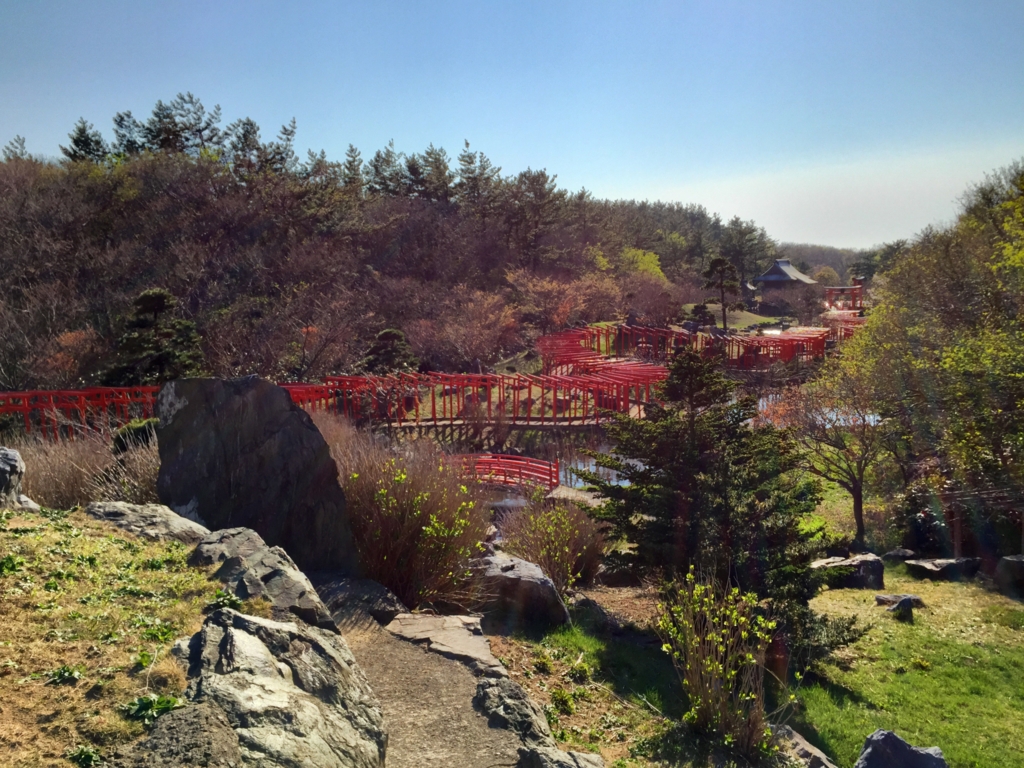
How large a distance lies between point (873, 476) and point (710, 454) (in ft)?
38.2

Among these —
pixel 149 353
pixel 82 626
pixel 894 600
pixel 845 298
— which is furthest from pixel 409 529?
pixel 845 298

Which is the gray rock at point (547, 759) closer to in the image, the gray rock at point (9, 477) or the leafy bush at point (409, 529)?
the leafy bush at point (409, 529)

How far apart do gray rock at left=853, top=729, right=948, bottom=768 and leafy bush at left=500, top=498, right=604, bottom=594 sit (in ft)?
11.6

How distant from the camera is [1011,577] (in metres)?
11.6

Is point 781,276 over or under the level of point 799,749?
over

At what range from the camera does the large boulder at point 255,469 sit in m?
6.22

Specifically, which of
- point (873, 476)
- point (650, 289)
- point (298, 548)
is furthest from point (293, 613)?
point (650, 289)

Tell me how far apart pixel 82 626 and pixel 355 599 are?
2.20 metres

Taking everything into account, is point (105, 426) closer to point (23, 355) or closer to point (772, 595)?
point (772, 595)

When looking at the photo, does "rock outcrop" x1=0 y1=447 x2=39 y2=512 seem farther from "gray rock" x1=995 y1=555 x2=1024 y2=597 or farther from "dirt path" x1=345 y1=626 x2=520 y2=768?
"gray rock" x1=995 y1=555 x2=1024 y2=597

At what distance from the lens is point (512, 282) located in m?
35.8

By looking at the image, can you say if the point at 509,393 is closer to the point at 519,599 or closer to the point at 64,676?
the point at 519,599

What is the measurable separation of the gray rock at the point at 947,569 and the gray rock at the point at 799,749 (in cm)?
897

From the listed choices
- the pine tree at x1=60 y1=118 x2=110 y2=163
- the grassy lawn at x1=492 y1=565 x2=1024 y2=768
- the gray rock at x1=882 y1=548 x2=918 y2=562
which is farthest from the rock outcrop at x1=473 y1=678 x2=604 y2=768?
the pine tree at x1=60 y1=118 x2=110 y2=163
